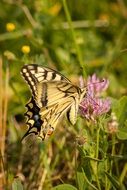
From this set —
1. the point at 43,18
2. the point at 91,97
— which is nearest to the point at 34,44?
the point at 43,18

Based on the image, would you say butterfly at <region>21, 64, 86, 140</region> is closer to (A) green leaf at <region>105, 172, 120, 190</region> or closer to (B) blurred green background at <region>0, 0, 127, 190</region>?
(B) blurred green background at <region>0, 0, 127, 190</region>

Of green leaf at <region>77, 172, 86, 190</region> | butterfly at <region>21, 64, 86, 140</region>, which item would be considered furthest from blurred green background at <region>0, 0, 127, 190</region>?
butterfly at <region>21, 64, 86, 140</region>

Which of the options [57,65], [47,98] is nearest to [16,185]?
[47,98]

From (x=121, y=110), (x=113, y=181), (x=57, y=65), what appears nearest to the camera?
(x=113, y=181)

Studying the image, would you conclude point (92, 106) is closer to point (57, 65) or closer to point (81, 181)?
point (81, 181)

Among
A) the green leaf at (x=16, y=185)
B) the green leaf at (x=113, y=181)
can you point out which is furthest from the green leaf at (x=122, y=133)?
the green leaf at (x=16, y=185)

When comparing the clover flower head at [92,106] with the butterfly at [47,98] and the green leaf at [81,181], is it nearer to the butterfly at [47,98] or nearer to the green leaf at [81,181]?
the butterfly at [47,98]
